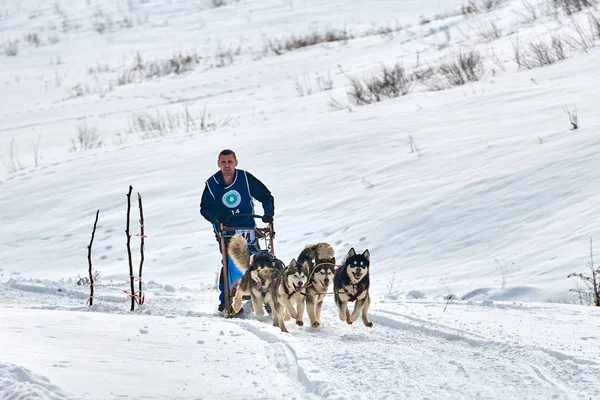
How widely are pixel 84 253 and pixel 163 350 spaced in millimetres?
7320

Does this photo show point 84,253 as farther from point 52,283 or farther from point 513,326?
point 513,326

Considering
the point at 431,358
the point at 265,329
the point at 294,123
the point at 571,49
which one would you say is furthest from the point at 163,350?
the point at 571,49

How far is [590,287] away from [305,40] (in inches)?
807

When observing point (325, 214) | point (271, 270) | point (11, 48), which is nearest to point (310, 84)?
point (325, 214)

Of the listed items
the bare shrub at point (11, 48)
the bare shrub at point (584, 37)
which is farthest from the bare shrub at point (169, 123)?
the bare shrub at point (11, 48)

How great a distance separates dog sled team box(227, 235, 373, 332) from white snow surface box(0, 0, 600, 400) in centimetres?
18

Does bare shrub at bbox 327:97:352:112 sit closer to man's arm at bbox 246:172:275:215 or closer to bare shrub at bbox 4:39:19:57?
man's arm at bbox 246:172:275:215

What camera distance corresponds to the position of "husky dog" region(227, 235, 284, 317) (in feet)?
22.6

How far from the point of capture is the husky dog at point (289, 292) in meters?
6.30

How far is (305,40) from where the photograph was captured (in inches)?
1058

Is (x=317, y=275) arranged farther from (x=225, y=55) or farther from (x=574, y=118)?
(x=225, y=55)

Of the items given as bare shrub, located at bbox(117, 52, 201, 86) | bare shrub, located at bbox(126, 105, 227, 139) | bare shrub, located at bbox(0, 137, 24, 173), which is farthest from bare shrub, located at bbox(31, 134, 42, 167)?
bare shrub, located at bbox(117, 52, 201, 86)

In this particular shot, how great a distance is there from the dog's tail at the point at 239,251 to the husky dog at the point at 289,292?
0.67 m

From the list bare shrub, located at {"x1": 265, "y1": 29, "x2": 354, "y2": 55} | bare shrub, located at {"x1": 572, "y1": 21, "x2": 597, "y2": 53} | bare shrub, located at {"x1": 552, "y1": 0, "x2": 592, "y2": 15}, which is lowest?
bare shrub, located at {"x1": 572, "y1": 21, "x2": 597, "y2": 53}
